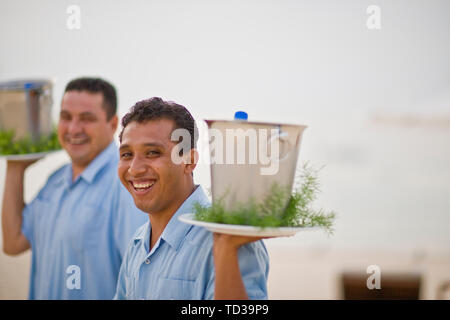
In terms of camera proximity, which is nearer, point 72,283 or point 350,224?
point 72,283

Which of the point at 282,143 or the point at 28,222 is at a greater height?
the point at 282,143

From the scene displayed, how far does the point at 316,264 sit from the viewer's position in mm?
3604

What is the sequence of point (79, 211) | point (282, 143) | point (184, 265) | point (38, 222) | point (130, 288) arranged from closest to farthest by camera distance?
point (282, 143) < point (184, 265) < point (130, 288) < point (79, 211) < point (38, 222)

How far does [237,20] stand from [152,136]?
843mm

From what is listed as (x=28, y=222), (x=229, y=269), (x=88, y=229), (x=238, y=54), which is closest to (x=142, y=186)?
(x=229, y=269)

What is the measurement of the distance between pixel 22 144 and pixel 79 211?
1.06ft

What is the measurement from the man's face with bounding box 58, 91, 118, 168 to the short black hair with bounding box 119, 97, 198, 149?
0.57m

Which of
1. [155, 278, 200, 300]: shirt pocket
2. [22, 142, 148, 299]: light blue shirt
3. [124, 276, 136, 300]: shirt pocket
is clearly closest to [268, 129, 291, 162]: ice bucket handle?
[155, 278, 200, 300]: shirt pocket

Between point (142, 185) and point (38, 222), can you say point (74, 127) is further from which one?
point (142, 185)

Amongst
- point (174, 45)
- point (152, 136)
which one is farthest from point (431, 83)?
point (152, 136)

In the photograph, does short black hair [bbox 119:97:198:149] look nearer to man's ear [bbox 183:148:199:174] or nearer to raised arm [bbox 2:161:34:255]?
man's ear [bbox 183:148:199:174]

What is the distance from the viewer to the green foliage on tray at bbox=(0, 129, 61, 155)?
189 cm

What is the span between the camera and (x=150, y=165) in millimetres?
1340
